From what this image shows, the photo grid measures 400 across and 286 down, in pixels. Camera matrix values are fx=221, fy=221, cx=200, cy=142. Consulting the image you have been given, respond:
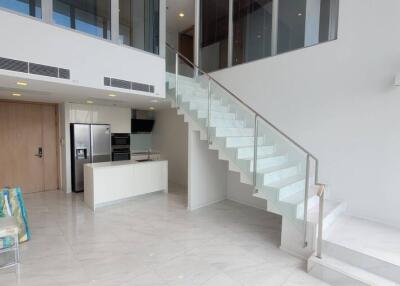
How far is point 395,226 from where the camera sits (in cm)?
330

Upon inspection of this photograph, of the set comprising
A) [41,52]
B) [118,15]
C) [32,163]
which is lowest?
[32,163]

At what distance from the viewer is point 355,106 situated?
363cm

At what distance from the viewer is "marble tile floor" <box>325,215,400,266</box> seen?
8.50ft

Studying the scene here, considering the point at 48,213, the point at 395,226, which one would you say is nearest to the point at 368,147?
the point at 395,226

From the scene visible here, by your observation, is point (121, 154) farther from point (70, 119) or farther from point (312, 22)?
point (312, 22)

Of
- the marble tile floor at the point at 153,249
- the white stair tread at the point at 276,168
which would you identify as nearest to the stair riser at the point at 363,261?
the marble tile floor at the point at 153,249

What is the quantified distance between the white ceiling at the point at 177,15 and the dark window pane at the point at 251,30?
1845 millimetres

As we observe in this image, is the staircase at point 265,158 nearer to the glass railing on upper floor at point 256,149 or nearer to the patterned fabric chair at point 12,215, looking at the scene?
the glass railing on upper floor at point 256,149

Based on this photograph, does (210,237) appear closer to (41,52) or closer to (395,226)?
(395,226)

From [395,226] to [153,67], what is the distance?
5.04 m

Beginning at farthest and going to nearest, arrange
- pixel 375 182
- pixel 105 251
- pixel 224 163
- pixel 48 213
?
pixel 224 163, pixel 48 213, pixel 375 182, pixel 105 251

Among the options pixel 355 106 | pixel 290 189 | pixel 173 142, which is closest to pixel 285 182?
pixel 290 189

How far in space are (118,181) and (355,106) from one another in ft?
16.0

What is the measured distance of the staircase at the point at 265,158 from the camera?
3121 mm
